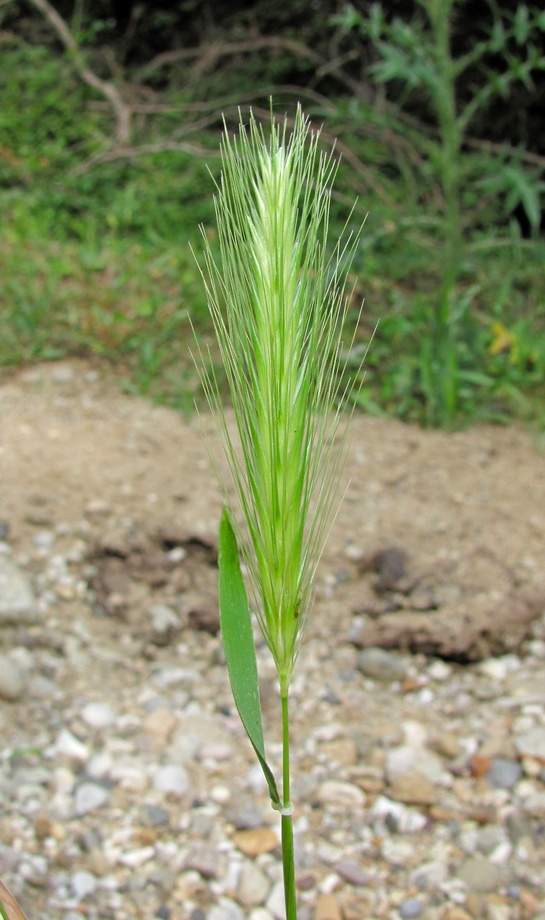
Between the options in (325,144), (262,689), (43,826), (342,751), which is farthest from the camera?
(325,144)

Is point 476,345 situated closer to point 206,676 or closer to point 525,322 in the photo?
point 525,322

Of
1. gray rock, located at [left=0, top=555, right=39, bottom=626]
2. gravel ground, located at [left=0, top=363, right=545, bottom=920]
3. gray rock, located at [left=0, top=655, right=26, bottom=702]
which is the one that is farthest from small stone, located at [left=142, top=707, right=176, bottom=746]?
gray rock, located at [left=0, top=555, right=39, bottom=626]

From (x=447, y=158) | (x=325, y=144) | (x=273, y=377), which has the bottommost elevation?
(x=325, y=144)

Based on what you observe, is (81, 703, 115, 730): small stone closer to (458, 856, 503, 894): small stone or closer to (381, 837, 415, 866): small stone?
(381, 837, 415, 866): small stone

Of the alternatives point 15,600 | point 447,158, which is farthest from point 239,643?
point 447,158

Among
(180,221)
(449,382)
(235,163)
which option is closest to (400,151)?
(180,221)

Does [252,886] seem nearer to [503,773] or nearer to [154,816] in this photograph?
[154,816]
